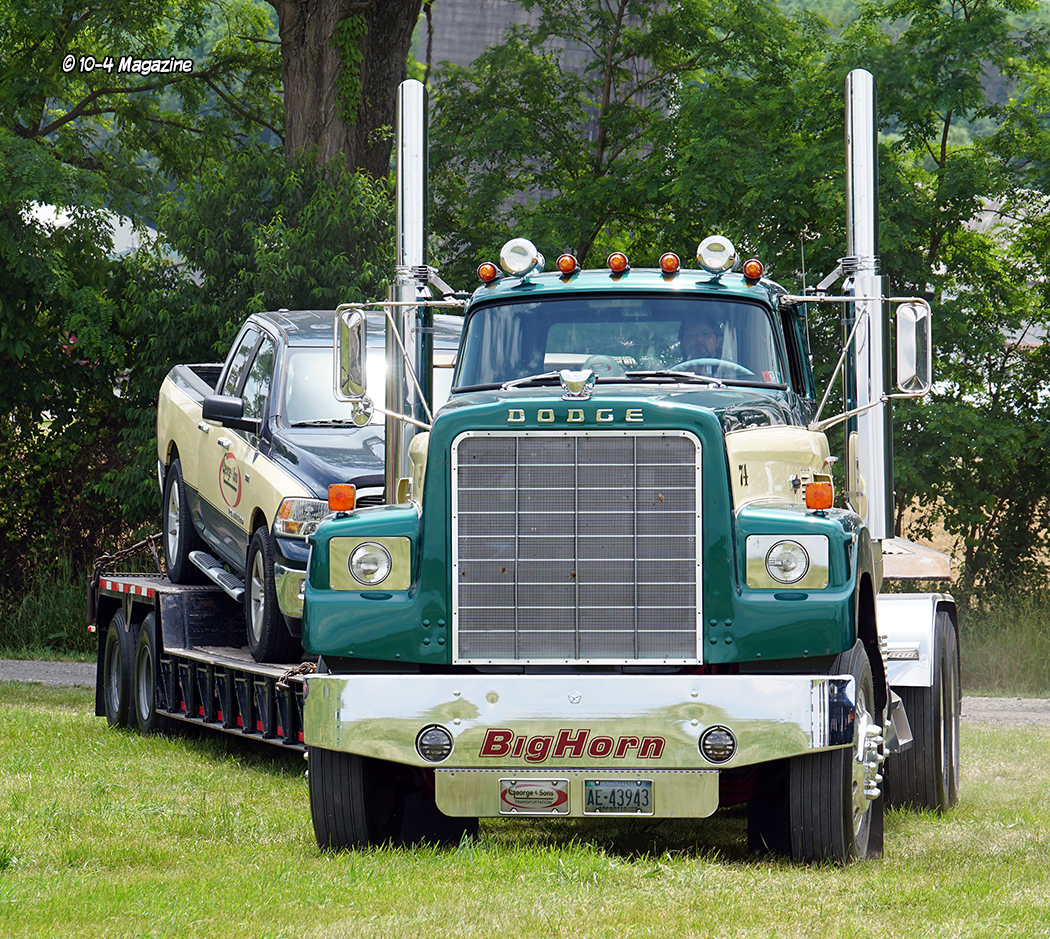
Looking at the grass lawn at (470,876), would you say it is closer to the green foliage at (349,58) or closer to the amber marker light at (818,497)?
the amber marker light at (818,497)

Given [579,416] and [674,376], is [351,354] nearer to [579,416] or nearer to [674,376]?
[674,376]

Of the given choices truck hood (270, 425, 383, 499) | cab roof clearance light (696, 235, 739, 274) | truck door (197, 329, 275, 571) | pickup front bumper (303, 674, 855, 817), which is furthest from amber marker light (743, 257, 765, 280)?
truck door (197, 329, 275, 571)

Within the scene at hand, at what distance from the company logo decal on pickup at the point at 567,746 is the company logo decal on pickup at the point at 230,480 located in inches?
173

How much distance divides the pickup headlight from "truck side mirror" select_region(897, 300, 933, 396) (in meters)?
3.42

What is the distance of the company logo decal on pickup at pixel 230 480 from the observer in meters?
10.2

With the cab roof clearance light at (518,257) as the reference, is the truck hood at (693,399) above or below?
below

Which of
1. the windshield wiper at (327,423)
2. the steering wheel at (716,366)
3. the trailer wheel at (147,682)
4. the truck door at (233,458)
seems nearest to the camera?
the steering wheel at (716,366)

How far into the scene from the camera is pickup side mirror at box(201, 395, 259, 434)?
31.5 feet

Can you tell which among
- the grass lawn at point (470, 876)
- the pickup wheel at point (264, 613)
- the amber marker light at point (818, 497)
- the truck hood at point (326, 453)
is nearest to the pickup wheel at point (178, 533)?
the pickup wheel at point (264, 613)

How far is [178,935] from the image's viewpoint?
17.0ft

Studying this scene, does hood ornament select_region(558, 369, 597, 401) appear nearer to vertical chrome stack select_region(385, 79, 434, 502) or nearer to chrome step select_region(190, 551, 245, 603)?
vertical chrome stack select_region(385, 79, 434, 502)

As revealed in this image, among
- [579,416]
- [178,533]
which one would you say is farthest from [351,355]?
[178,533]

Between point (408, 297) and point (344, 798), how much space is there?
3134 mm

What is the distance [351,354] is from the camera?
752 centimetres
